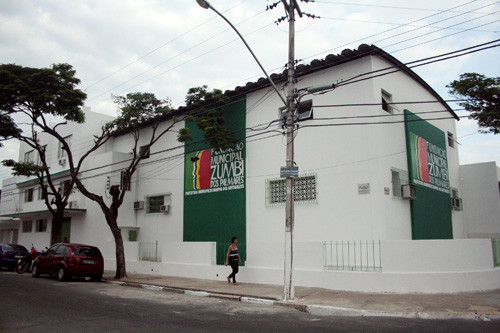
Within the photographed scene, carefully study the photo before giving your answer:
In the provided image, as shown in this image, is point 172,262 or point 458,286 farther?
point 172,262

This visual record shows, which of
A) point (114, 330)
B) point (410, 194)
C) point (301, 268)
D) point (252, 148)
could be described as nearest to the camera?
point (114, 330)

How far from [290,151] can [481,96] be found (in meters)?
7.67

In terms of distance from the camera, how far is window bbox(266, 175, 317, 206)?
1488 centimetres

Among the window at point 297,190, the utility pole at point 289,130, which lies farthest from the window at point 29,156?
the utility pole at point 289,130

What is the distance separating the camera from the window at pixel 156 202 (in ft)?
68.3

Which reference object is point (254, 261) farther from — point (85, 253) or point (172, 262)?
point (85, 253)

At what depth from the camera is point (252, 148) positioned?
56.1 ft

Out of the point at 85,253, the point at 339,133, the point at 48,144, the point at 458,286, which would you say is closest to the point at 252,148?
the point at 339,133

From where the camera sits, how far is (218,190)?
18094 mm

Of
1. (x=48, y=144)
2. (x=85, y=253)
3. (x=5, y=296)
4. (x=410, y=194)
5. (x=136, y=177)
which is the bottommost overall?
(x=5, y=296)

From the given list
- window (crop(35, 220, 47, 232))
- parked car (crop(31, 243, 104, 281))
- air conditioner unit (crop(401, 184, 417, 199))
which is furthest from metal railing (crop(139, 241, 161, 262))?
window (crop(35, 220, 47, 232))

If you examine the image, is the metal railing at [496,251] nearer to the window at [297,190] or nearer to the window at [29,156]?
the window at [297,190]

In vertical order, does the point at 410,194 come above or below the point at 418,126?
below

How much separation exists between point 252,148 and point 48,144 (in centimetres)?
1883
